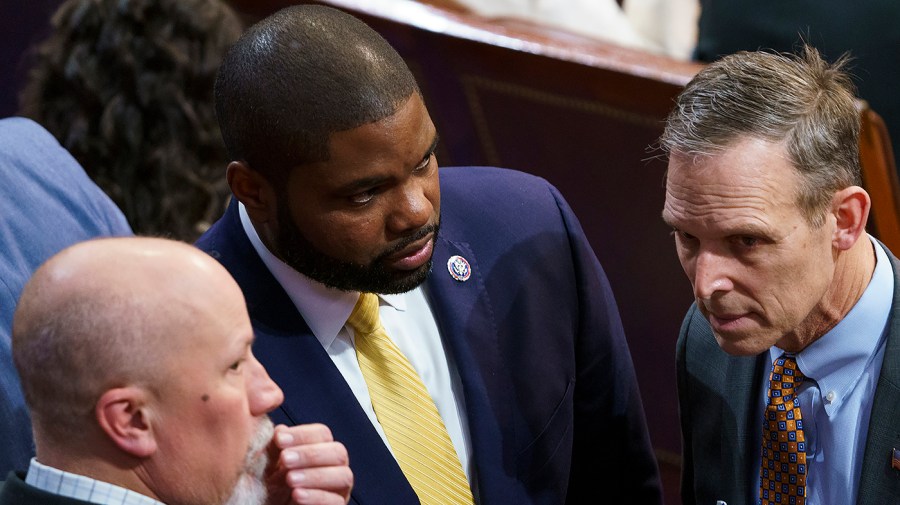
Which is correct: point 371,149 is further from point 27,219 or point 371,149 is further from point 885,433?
point 885,433

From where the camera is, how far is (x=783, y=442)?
235 centimetres

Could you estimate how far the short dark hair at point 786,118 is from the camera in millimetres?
2182

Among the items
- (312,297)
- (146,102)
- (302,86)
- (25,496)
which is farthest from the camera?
(146,102)

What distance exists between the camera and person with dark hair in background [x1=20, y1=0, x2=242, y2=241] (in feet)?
10.3

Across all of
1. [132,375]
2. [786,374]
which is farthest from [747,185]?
[132,375]

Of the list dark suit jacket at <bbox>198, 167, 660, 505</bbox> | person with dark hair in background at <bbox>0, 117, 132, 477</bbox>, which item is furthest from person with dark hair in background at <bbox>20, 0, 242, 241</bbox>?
dark suit jacket at <bbox>198, 167, 660, 505</bbox>

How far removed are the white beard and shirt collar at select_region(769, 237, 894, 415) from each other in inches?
39.7

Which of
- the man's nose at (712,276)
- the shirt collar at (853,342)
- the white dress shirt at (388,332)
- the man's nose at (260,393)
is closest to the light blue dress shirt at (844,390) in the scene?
the shirt collar at (853,342)

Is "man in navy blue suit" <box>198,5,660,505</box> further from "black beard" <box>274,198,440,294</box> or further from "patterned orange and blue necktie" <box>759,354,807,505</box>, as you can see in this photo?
"patterned orange and blue necktie" <box>759,354,807,505</box>

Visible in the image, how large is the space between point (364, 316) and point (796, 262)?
0.79m

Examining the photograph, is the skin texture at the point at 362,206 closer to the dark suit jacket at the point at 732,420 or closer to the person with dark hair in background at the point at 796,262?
the person with dark hair in background at the point at 796,262

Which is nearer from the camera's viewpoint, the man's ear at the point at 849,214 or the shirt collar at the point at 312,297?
the man's ear at the point at 849,214

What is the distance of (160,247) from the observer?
188cm

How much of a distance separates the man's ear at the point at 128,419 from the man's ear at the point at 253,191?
56cm
